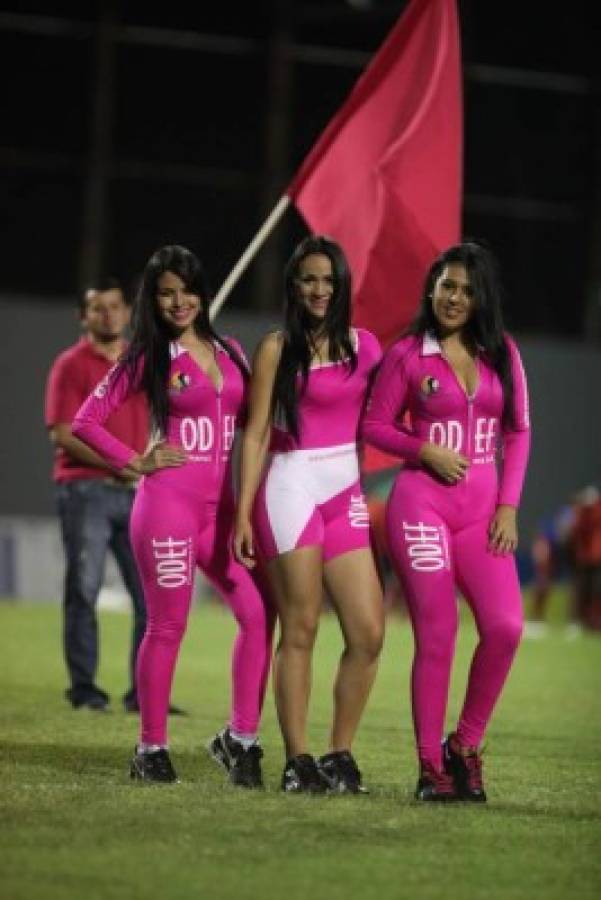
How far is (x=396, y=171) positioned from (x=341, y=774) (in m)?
3.48

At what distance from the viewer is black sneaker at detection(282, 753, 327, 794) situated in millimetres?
7176

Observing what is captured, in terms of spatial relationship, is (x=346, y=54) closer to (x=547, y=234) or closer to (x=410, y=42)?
(x=547, y=234)

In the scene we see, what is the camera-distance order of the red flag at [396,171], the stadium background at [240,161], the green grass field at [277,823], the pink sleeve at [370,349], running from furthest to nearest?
the stadium background at [240,161] < the red flag at [396,171] < the pink sleeve at [370,349] < the green grass field at [277,823]

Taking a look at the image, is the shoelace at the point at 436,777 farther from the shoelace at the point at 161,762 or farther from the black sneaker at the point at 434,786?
the shoelace at the point at 161,762

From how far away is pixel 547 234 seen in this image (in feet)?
103

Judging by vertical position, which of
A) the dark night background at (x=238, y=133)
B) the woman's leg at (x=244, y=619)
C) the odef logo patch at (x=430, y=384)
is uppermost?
the dark night background at (x=238, y=133)

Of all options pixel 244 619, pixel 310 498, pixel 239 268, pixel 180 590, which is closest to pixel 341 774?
pixel 244 619

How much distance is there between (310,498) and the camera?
23.5 ft

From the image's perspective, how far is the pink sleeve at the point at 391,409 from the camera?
281 inches

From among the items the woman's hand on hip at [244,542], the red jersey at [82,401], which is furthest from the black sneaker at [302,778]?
the red jersey at [82,401]

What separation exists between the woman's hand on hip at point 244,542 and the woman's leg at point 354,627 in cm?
27

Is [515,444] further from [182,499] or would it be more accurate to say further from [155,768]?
[155,768]

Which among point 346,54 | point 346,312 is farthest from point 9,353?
point 346,312

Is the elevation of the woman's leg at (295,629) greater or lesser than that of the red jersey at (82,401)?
lesser
